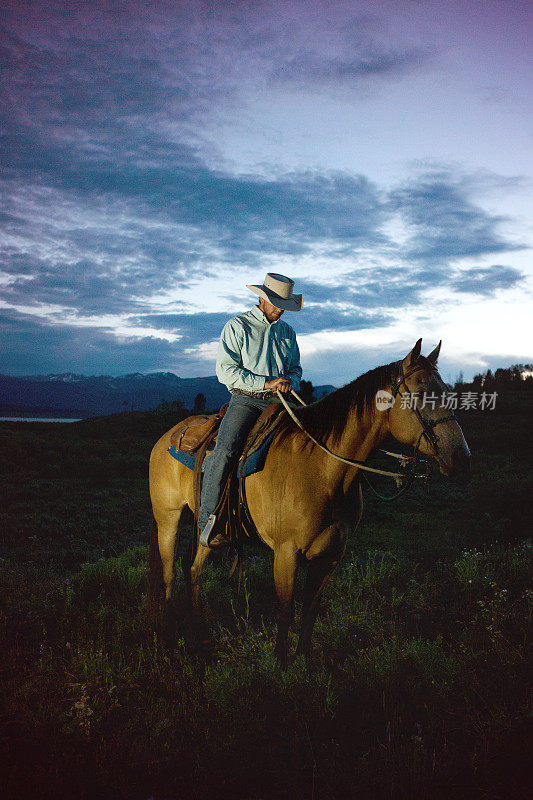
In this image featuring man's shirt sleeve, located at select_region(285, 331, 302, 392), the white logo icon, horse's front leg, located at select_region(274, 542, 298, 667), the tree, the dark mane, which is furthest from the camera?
the tree

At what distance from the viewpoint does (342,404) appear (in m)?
4.23

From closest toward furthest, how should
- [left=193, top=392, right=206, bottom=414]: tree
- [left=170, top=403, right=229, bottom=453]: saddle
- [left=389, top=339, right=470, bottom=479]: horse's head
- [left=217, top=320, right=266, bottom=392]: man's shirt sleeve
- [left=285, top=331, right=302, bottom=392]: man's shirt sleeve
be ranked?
[left=389, top=339, right=470, bottom=479]: horse's head, [left=217, top=320, right=266, bottom=392]: man's shirt sleeve, [left=285, top=331, right=302, bottom=392]: man's shirt sleeve, [left=170, top=403, right=229, bottom=453]: saddle, [left=193, top=392, right=206, bottom=414]: tree

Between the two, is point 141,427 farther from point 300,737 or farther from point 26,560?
point 300,737

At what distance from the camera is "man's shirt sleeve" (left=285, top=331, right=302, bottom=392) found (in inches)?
200

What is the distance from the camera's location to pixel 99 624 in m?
5.57

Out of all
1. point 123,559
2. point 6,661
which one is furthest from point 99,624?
point 123,559

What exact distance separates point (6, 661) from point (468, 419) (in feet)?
85.8

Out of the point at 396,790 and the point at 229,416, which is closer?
the point at 396,790

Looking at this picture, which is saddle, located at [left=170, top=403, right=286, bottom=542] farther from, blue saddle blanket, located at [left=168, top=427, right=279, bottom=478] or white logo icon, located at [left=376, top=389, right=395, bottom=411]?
white logo icon, located at [left=376, top=389, right=395, bottom=411]

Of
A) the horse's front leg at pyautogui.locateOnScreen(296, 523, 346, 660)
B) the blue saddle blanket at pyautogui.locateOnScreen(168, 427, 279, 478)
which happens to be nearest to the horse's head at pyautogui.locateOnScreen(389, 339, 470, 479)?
the horse's front leg at pyautogui.locateOnScreen(296, 523, 346, 660)

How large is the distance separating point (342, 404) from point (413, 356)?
0.76 m

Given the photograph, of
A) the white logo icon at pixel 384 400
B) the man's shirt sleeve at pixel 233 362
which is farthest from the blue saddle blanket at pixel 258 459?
the white logo icon at pixel 384 400

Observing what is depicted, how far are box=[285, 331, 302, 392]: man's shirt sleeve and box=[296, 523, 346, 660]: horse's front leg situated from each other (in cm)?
158

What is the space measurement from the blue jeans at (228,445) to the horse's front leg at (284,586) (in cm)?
88
